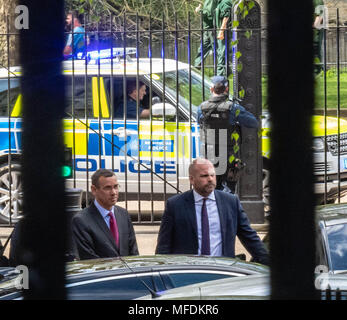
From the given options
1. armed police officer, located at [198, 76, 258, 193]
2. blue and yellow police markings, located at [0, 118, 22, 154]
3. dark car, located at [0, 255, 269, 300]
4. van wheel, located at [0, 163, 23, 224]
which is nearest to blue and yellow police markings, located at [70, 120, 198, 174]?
armed police officer, located at [198, 76, 258, 193]

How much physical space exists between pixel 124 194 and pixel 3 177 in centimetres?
131

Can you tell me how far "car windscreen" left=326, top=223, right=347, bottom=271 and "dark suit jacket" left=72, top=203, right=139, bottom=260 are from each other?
1.29 metres

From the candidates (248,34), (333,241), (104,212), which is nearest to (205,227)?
(104,212)

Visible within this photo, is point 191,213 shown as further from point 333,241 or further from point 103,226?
point 333,241

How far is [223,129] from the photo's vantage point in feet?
27.7

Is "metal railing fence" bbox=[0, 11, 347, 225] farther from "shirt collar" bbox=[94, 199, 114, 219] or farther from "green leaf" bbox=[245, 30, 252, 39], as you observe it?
"shirt collar" bbox=[94, 199, 114, 219]

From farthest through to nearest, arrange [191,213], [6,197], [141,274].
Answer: [6,197], [191,213], [141,274]

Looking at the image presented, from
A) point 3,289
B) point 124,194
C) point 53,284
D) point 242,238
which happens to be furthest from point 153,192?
point 53,284

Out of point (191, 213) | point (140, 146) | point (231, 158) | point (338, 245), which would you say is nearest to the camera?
point (338, 245)

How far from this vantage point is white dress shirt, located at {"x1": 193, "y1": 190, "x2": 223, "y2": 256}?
17.0 feet

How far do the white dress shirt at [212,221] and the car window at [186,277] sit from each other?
147cm

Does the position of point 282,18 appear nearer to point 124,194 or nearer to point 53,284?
point 53,284

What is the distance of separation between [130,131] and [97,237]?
3833 millimetres

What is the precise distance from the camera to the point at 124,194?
9.06 m
